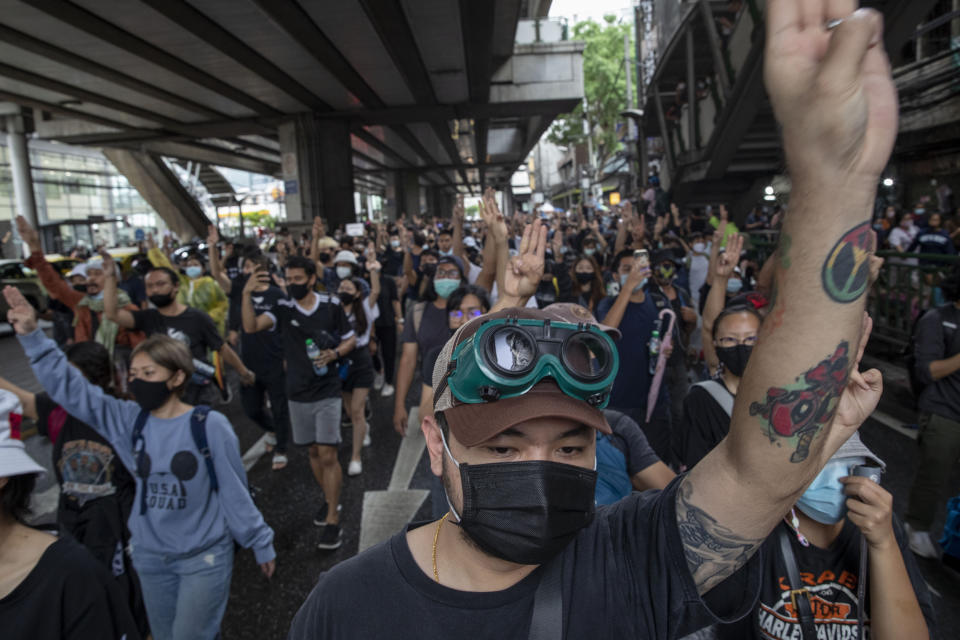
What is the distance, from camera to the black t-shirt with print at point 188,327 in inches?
209

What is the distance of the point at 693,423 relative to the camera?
2.70m

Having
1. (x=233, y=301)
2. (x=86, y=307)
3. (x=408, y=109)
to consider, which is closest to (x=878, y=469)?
(x=86, y=307)

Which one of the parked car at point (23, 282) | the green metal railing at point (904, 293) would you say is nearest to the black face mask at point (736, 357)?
the green metal railing at point (904, 293)

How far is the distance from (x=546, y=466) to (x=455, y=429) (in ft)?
0.71

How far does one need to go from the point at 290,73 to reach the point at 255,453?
12.3m

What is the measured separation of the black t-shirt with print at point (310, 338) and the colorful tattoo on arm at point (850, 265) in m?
4.35

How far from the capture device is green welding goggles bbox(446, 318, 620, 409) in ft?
4.21

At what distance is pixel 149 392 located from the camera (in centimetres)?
296

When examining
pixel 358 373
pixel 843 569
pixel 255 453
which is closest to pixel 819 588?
pixel 843 569

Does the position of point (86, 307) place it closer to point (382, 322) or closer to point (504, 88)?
point (382, 322)

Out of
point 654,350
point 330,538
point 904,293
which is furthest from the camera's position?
point 904,293

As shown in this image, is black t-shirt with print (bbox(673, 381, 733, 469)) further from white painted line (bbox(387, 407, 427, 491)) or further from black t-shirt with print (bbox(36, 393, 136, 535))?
white painted line (bbox(387, 407, 427, 491))

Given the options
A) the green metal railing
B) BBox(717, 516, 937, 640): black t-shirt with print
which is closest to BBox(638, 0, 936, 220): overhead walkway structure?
the green metal railing

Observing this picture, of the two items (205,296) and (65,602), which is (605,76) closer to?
(205,296)
